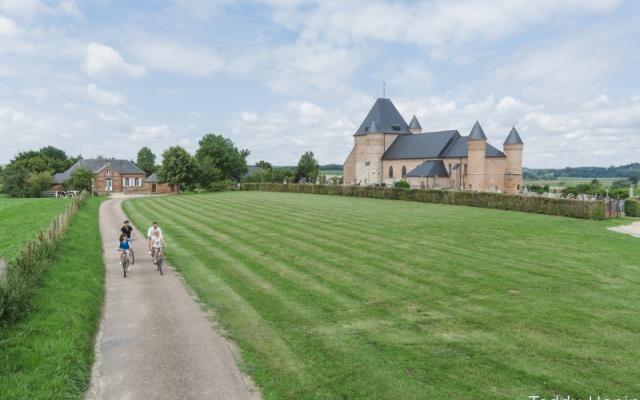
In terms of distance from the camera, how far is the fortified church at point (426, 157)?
68.3 metres

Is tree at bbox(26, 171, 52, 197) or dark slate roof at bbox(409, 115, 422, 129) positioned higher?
dark slate roof at bbox(409, 115, 422, 129)

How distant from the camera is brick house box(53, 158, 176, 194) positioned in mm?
88438

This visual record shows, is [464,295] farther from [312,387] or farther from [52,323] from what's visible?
[52,323]

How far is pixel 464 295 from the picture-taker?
525 inches

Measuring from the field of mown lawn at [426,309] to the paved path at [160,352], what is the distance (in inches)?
22.5

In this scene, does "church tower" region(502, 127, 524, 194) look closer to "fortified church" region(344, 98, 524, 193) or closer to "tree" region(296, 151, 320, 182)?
"fortified church" region(344, 98, 524, 193)

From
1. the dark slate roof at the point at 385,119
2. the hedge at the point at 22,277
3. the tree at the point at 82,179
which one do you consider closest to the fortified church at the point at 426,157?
the dark slate roof at the point at 385,119

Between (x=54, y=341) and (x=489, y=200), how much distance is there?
3680cm

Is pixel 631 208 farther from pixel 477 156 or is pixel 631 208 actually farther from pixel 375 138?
pixel 375 138

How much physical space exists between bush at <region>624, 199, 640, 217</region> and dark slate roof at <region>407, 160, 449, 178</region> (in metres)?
36.1

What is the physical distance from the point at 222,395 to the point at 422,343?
14.7 feet

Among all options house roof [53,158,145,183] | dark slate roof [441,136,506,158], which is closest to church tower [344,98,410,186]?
dark slate roof [441,136,506,158]

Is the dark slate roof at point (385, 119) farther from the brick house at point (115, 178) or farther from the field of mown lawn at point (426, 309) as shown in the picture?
the field of mown lawn at point (426, 309)

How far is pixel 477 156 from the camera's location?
220ft
